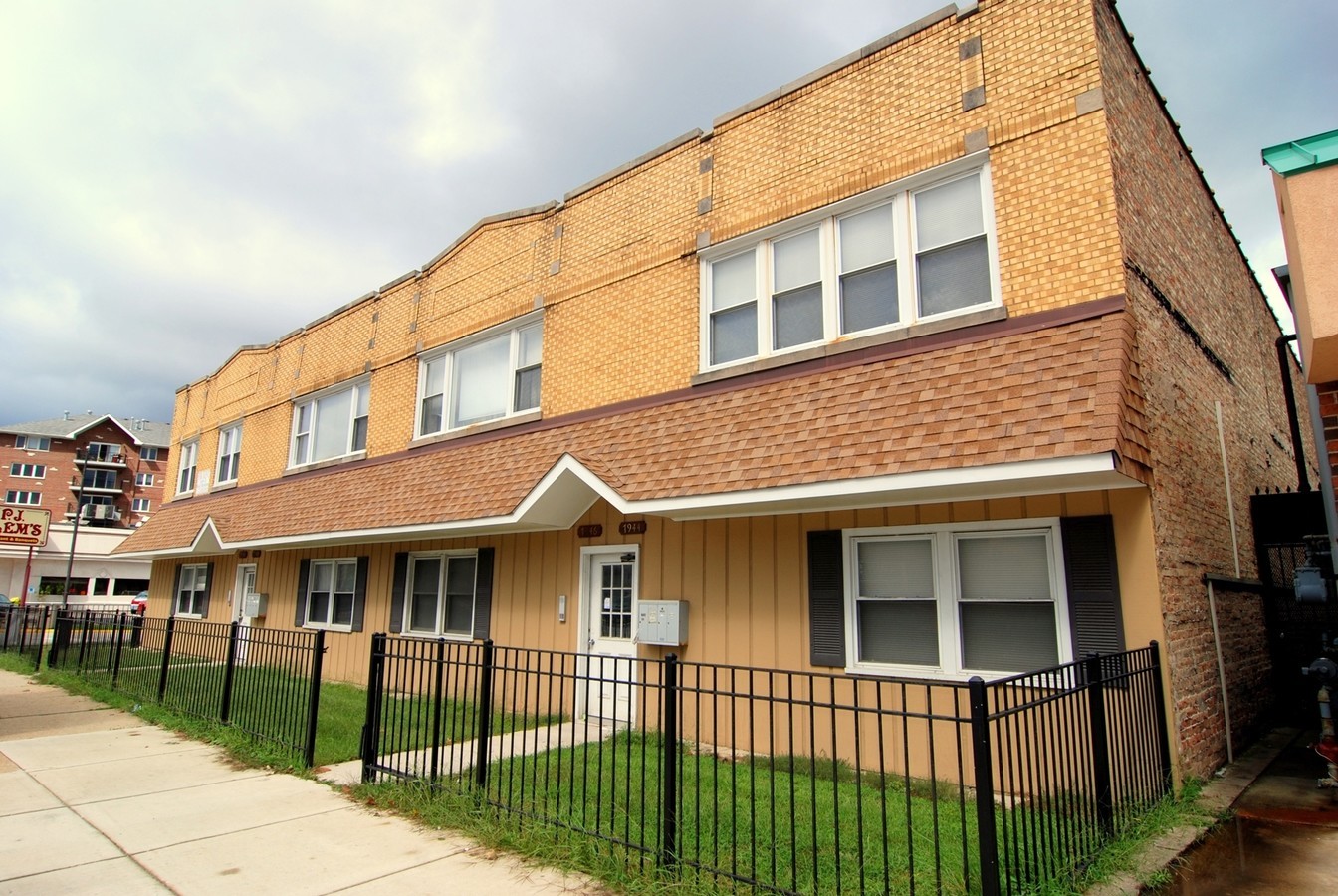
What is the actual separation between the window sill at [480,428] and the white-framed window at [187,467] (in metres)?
11.8

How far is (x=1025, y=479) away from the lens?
602 cm

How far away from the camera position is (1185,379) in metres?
8.21

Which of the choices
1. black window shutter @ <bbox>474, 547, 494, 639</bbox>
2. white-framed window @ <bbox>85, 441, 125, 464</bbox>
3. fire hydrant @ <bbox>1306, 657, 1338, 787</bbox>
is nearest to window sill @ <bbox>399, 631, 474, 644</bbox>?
black window shutter @ <bbox>474, 547, 494, 639</bbox>

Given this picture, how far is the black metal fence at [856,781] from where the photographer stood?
4.20m

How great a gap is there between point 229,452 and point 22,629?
569 centimetres

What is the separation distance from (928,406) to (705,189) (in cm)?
469

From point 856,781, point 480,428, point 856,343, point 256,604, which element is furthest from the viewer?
point 256,604

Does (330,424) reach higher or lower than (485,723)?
higher

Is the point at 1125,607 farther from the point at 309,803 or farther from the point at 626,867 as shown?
the point at 309,803

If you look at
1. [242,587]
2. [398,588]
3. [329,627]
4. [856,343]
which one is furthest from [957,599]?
[242,587]

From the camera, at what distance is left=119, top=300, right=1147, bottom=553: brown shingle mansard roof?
20.1 feet

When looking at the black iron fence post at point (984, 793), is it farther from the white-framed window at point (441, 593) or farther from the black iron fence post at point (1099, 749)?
the white-framed window at point (441, 593)

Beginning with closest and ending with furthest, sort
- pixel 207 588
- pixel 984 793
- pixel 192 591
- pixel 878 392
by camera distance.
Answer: pixel 984 793 < pixel 878 392 < pixel 207 588 < pixel 192 591

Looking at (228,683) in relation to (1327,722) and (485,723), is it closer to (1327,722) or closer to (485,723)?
(485,723)
